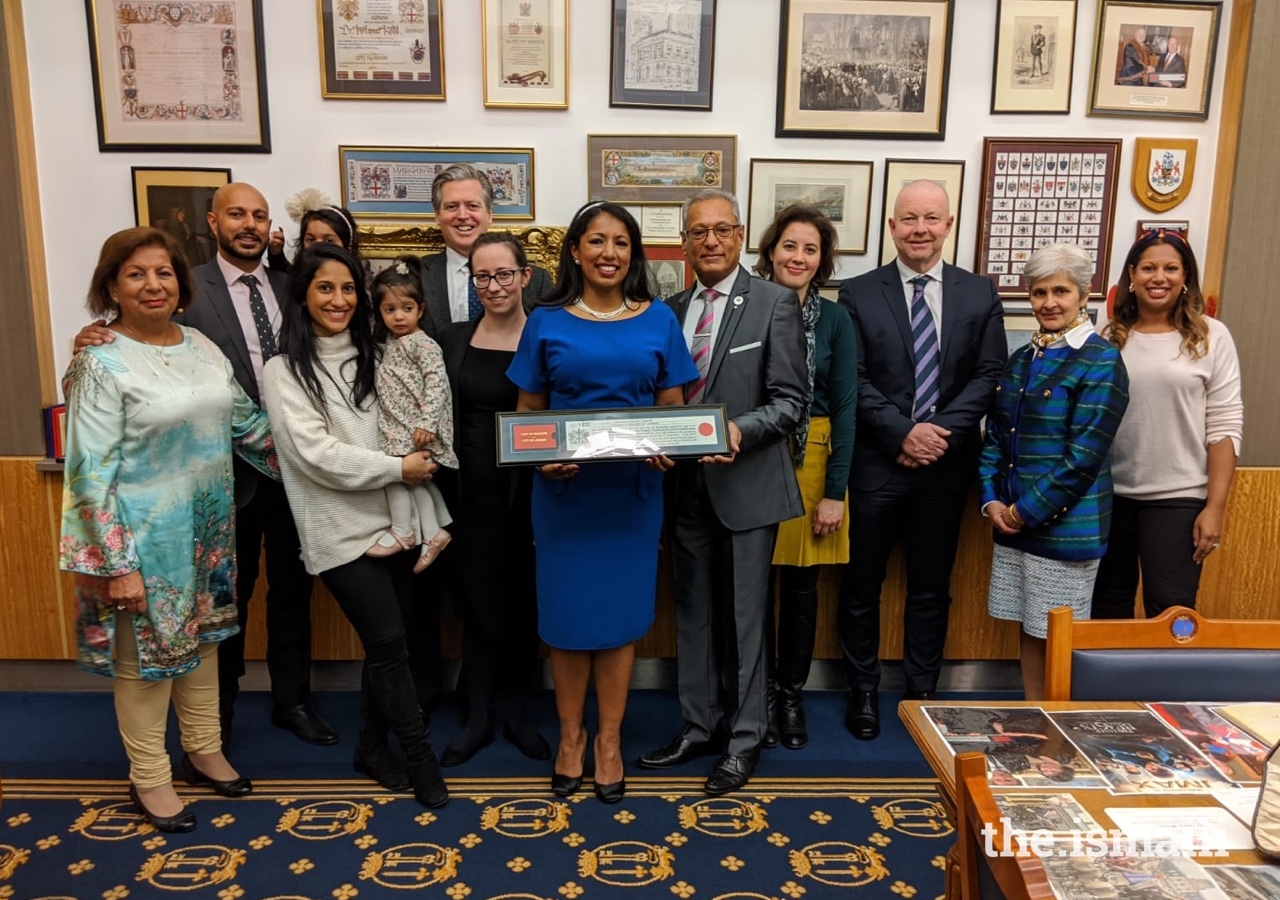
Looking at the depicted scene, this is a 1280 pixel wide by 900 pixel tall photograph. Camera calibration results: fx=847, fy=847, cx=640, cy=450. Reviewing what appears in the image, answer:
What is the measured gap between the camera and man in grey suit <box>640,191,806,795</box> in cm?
254

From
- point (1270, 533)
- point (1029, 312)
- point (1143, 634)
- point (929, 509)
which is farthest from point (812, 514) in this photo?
point (1270, 533)

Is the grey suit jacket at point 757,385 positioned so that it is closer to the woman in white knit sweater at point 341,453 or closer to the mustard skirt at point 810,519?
the mustard skirt at point 810,519

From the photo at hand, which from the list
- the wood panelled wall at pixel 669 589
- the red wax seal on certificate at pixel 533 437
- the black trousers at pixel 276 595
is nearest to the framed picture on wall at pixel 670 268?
the wood panelled wall at pixel 669 589

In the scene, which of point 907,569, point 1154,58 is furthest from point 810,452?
A: point 1154,58

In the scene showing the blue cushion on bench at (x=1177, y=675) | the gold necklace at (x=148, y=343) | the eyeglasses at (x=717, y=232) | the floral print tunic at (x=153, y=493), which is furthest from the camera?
the eyeglasses at (x=717, y=232)

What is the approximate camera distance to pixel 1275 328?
135 inches

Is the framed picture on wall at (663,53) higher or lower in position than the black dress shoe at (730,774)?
higher

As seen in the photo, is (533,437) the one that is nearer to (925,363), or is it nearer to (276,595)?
(276,595)

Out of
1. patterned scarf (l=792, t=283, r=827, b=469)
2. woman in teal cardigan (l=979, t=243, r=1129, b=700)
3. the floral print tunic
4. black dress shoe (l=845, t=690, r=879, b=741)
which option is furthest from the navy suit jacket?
the floral print tunic

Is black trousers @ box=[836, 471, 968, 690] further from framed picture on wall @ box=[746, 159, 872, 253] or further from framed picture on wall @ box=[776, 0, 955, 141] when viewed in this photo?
framed picture on wall @ box=[776, 0, 955, 141]

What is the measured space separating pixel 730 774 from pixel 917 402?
4.58ft

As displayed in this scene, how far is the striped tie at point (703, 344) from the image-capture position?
2.58 metres

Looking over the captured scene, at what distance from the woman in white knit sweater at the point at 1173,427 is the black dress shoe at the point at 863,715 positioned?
98cm

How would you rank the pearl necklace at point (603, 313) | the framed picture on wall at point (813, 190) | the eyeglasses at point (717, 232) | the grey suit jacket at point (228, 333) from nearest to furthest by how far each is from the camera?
the pearl necklace at point (603, 313), the eyeglasses at point (717, 232), the grey suit jacket at point (228, 333), the framed picture on wall at point (813, 190)
